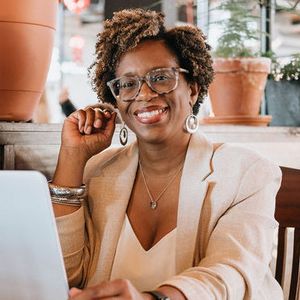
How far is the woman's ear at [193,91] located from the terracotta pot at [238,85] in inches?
18.2

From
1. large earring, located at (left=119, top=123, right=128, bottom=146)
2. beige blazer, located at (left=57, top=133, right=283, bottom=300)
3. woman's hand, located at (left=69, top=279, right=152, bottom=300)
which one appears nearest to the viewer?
woman's hand, located at (left=69, top=279, right=152, bottom=300)

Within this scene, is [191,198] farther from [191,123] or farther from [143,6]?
[143,6]

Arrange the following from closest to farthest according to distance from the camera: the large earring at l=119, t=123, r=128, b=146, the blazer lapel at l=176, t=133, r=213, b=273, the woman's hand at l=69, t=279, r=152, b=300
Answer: the woman's hand at l=69, t=279, r=152, b=300
the blazer lapel at l=176, t=133, r=213, b=273
the large earring at l=119, t=123, r=128, b=146

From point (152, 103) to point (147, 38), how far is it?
161 mm

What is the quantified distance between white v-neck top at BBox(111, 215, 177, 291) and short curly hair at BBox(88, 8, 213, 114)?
39 centimetres

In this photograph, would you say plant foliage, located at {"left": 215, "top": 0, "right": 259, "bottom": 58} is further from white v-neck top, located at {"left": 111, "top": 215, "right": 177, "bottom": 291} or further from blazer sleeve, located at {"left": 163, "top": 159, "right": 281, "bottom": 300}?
white v-neck top, located at {"left": 111, "top": 215, "right": 177, "bottom": 291}

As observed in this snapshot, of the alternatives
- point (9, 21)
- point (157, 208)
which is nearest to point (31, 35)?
point (9, 21)

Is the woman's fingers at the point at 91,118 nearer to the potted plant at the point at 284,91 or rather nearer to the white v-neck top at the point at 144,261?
the white v-neck top at the point at 144,261

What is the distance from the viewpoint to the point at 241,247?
121 cm

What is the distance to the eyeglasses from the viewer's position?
137 centimetres

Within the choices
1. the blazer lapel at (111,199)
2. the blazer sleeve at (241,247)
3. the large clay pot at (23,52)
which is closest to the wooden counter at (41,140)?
the large clay pot at (23,52)

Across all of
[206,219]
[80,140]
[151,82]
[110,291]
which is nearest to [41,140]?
[80,140]

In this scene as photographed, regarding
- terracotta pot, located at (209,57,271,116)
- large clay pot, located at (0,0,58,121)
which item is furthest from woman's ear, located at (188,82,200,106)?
terracotta pot, located at (209,57,271,116)

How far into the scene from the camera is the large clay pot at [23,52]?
139 cm
